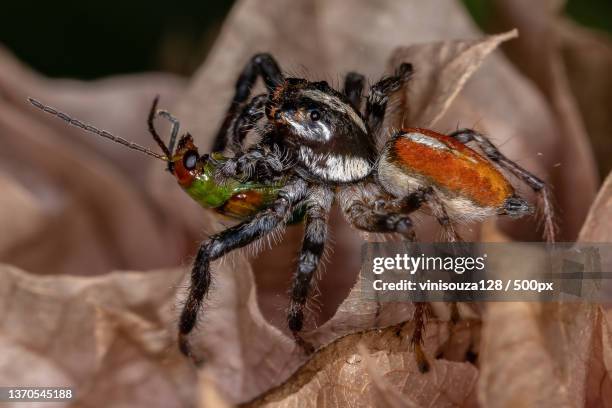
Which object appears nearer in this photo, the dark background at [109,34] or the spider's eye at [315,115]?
the spider's eye at [315,115]

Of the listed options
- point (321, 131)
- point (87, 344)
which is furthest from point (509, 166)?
point (87, 344)

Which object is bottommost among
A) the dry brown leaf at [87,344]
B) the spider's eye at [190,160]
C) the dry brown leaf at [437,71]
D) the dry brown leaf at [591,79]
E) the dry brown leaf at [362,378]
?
the dry brown leaf at [87,344]

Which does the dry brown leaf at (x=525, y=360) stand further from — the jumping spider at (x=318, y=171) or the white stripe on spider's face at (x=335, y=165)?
the white stripe on spider's face at (x=335, y=165)

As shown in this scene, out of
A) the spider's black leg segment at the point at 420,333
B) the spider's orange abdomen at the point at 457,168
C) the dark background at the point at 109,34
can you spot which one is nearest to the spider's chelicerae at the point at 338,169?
the spider's orange abdomen at the point at 457,168

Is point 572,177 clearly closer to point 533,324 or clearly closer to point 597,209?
point 597,209

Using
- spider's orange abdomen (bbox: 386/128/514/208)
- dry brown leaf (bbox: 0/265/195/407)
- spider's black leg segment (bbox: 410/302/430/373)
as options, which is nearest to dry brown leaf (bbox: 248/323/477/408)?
spider's black leg segment (bbox: 410/302/430/373)

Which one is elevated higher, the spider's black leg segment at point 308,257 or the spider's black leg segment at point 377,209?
the spider's black leg segment at point 377,209

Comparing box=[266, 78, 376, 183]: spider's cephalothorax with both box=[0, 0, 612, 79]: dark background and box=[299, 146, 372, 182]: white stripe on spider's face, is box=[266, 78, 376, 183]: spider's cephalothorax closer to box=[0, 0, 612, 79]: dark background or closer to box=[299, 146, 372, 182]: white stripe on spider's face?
box=[299, 146, 372, 182]: white stripe on spider's face

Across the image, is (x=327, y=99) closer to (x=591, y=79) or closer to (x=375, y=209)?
(x=375, y=209)
